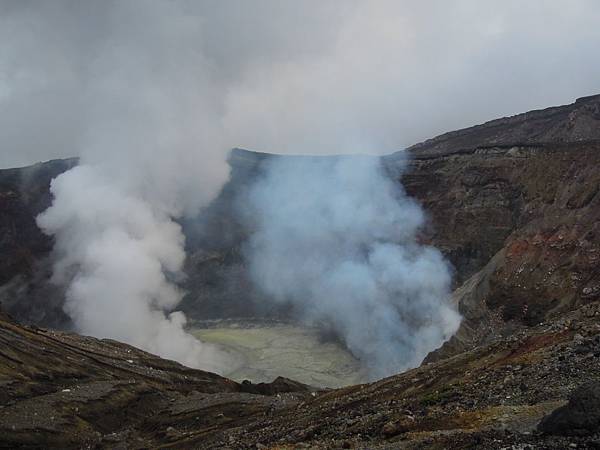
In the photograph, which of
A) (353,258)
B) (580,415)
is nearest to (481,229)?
(353,258)

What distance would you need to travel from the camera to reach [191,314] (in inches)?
3487

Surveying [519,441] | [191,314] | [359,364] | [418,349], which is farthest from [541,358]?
[191,314]

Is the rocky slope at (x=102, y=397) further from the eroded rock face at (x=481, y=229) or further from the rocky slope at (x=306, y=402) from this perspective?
the eroded rock face at (x=481, y=229)

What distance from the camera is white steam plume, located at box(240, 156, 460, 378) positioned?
5922 cm

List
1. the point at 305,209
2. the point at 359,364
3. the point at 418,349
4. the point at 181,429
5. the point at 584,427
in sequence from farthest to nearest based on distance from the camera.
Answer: the point at 305,209, the point at 359,364, the point at 418,349, the point at 181,429, the point at 584,427

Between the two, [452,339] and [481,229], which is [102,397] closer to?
[452,339]

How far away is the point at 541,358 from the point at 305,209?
66117 millimetres

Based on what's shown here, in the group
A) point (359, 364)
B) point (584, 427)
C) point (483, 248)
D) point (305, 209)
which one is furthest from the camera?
point (305, 209)

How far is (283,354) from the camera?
67625 mm

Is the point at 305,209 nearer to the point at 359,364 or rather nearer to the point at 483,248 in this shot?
the point at 483,248

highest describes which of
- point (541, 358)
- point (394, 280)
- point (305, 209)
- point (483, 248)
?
point (305, 209)

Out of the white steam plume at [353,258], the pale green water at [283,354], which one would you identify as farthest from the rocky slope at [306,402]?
the white steam plume at [353,258]

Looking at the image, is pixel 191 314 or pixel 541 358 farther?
pixel 191 314

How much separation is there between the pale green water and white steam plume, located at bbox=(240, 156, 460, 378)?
78.5 inches
